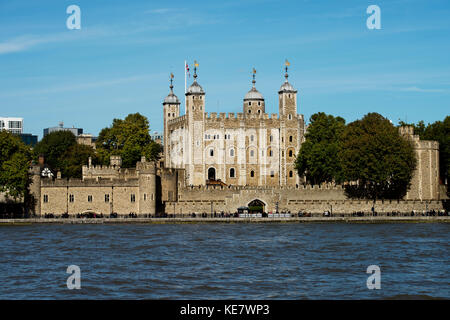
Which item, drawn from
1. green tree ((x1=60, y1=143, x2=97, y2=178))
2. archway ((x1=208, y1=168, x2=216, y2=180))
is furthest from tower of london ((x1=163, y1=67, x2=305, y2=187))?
green tree ((x1=60, y1=143, x2=97, y2=178))

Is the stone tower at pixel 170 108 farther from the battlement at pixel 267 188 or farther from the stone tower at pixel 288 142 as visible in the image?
the battlement at pixel 267 188

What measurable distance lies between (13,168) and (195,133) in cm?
2555

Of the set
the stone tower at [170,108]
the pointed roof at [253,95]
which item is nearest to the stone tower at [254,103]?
the pointed roof at [253,95]

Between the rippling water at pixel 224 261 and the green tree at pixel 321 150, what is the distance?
17476 millimetres

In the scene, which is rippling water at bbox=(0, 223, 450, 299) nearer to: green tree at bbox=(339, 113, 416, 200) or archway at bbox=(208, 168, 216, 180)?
green tree at bbox=(339, 113, 416, 200)

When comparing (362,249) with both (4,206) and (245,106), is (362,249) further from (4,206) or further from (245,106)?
(245,106)

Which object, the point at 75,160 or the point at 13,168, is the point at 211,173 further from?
the point at 13,168

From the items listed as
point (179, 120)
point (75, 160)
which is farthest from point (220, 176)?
point (75, 160)

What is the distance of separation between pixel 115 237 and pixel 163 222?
46.0ft

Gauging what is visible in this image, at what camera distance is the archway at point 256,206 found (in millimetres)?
83469

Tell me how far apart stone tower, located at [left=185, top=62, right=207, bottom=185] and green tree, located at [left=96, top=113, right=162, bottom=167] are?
5212mm

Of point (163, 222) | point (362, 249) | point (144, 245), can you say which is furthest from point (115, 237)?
point (362, 249)

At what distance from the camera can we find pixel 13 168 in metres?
76.8

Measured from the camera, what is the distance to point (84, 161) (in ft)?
329
